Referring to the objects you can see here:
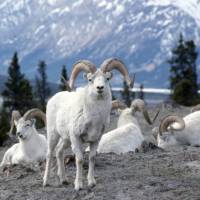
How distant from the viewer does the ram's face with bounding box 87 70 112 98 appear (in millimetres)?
12191

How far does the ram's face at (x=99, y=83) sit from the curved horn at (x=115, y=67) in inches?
6.3

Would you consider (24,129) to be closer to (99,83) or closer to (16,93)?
(99,83)

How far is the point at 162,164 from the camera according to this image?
14930mm

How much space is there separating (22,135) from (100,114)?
7.19 metres

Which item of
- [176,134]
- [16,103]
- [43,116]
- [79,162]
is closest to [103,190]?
[79,162]

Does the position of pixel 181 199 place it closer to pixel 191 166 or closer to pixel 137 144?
pixel 191 166

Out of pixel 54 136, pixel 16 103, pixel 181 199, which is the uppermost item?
pixel 16 103

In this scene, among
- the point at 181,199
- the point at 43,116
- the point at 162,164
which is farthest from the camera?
the point at 43,116

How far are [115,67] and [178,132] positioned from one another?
10210 mm

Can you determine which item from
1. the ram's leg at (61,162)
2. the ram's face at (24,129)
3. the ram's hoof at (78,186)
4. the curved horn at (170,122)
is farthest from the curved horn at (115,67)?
the curved horn at (170,122)

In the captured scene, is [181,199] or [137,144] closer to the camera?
[181,199]

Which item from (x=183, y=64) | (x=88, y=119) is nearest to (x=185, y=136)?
(x=88, y=119)

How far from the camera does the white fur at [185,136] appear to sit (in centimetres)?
2241

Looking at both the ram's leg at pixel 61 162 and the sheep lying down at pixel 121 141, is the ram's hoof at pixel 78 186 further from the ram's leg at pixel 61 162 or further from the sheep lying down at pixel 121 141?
the sheep lying down at pixel 121 141
